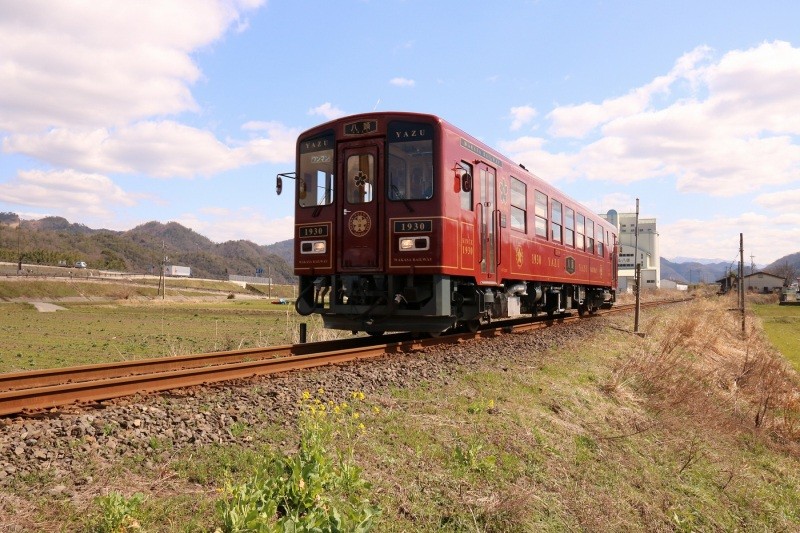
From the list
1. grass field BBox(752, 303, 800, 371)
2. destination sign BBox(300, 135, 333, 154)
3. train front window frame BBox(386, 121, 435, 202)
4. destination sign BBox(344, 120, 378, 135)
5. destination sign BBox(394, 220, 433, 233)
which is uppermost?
destination sign BBox(344, 120, 378, 135)

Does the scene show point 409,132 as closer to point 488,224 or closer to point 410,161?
point 410,161

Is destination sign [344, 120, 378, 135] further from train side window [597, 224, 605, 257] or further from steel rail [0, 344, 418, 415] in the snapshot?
train side window [597, 224, 605, 257]

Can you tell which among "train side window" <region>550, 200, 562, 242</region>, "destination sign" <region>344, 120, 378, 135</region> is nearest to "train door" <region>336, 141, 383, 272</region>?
"destination sign" <region>344, 120, 378, 135</region>

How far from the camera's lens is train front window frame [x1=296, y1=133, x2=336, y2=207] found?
34.7ft

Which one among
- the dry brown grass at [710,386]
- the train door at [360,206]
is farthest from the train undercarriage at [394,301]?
the dry brown grass at [710,386]

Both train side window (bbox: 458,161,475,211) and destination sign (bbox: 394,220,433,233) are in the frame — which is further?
train side window (bbox: 458,161,475,211)

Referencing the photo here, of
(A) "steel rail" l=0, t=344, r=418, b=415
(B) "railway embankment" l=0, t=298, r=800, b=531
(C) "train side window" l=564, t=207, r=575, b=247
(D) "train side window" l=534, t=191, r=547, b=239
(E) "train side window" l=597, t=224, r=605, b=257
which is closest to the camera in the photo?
(B) "railway embankment" l=0, t=298, r=800, b=531

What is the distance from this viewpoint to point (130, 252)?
160m

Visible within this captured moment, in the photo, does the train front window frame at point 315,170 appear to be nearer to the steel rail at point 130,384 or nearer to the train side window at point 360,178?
the train side window at point 360,178

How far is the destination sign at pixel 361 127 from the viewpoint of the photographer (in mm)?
10125

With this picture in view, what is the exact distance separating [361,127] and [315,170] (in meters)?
1.19

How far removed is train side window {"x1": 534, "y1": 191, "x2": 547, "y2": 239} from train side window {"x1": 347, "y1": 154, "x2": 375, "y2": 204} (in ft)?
16.7

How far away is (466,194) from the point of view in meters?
10.4

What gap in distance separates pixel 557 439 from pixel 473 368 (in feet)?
7.81
